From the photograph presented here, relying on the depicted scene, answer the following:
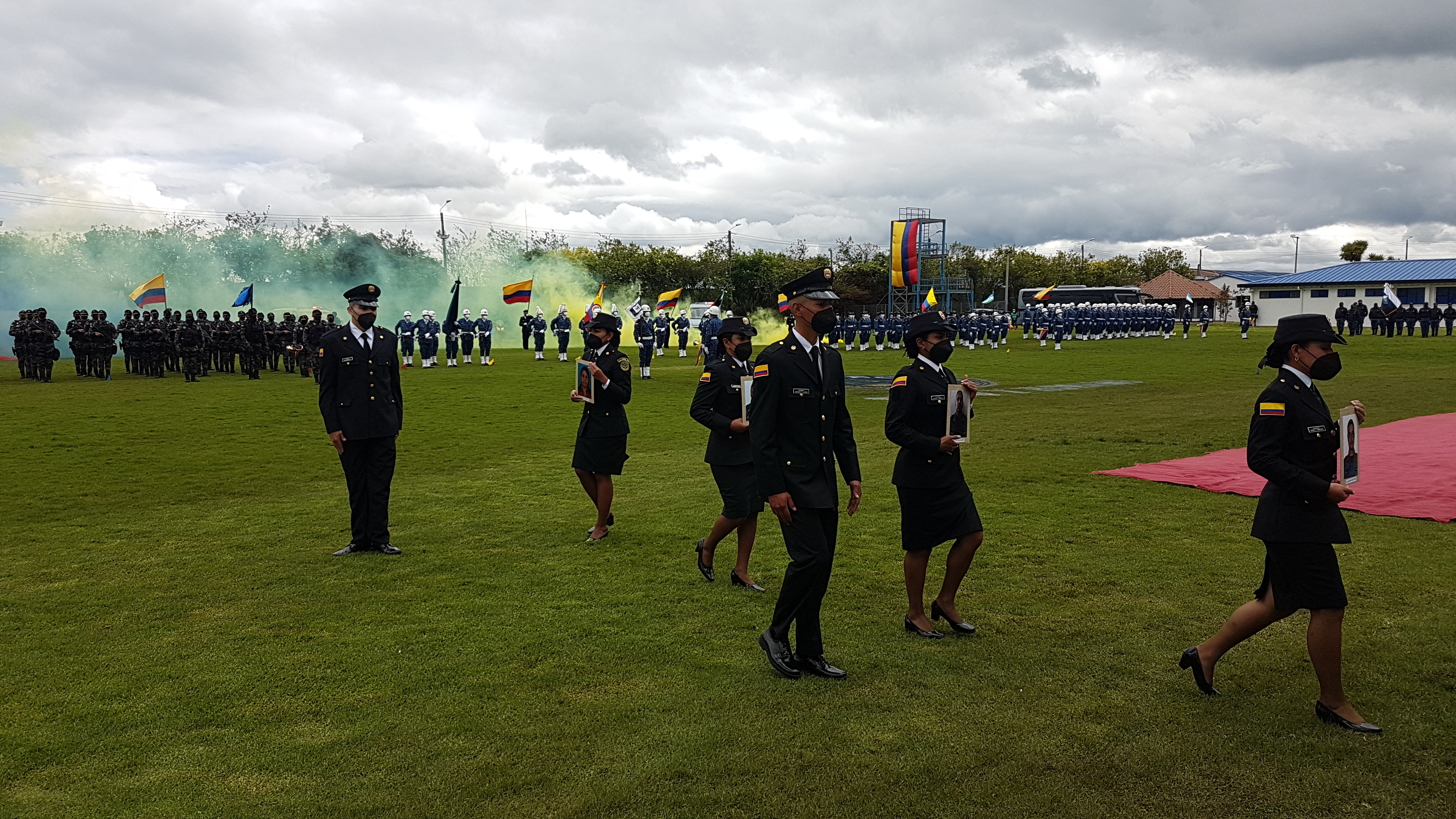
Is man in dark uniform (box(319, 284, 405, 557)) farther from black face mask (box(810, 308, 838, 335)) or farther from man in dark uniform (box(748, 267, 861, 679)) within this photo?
black face mask (box(810, 308, 838, 335))

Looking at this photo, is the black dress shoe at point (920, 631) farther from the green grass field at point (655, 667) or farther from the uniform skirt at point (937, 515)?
the uniform skirt at point (937, 515)

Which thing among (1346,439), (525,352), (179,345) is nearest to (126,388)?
(179,345)

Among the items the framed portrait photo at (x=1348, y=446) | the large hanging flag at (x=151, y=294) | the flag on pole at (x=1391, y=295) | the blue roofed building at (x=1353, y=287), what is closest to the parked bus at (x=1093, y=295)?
the blue roofed building at (x=1353, y=287)

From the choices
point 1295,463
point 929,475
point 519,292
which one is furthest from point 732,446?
point 519,292

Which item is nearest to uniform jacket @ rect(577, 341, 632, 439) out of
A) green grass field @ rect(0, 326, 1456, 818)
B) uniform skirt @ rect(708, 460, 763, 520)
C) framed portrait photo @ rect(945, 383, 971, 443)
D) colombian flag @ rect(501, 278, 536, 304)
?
green grass field @ rect(0, 326, 1456, 818)

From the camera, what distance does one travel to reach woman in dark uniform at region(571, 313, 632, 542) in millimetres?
8141

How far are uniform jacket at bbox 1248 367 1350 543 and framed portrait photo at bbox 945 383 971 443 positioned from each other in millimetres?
1468

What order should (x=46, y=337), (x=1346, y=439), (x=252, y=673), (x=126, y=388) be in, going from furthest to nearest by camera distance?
(x=46, y=337) < (x=126, y=388) < (x=252, y=673) < (x=1346, y=439)

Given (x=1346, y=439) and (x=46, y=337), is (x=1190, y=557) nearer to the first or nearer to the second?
(x=1346, y=439)

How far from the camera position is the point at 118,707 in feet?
15.4

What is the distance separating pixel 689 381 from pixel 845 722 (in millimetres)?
22402

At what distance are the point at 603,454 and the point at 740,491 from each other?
5.85 feet

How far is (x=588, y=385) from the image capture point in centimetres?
809

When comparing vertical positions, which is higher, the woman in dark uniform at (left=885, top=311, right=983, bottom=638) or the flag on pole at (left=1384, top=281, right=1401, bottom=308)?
the flag on pole at (left=1384, top=281, right=1401, bottom=308)
